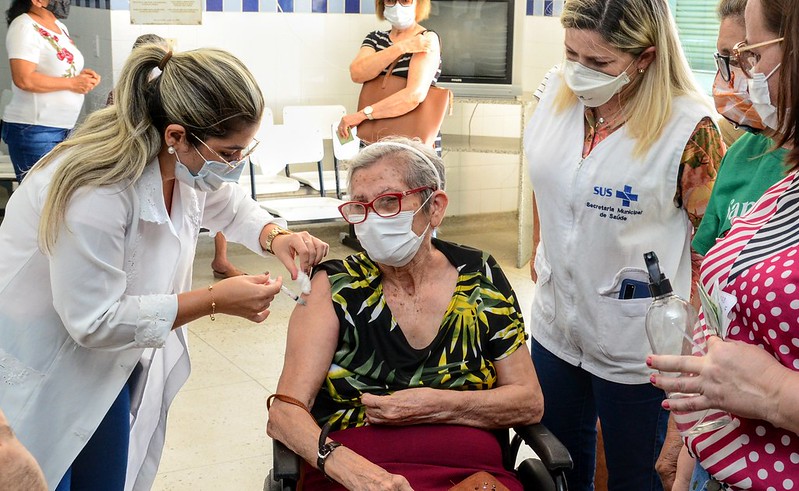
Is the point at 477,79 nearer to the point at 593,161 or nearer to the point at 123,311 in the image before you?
the point at 593,161

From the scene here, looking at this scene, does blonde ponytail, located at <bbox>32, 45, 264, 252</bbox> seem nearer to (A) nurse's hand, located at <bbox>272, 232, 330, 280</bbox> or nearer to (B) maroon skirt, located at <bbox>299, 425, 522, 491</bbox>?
(A) nurse's hand, located at <bbox>272, 232, 330, 280</bbox>

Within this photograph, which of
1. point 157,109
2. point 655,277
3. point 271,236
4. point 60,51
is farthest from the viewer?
point 60,51

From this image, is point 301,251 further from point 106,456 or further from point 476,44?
point 476,44

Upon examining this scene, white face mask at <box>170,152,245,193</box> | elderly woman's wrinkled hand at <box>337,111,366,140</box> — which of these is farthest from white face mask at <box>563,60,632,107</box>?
elderly woman's wrinkled hand at <box>337,111,366,140</box>

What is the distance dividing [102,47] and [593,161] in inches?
182

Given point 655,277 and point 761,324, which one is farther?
point 655,277

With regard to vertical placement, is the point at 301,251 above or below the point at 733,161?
below

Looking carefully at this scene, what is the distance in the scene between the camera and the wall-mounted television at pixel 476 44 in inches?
248

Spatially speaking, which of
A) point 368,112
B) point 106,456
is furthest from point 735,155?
point 368,112

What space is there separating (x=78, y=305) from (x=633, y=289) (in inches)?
50.3

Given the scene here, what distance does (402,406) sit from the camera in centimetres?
216

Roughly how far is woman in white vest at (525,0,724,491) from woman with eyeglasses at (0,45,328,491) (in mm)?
759

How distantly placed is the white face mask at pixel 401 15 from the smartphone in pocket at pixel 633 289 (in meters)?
3.33

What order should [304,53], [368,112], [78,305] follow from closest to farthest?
[78,305] < [368,112] < [304,53]
